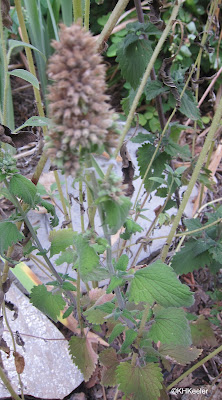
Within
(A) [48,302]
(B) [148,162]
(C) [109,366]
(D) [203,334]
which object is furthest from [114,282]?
(D) [203,334]

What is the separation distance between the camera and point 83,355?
3.41 ft

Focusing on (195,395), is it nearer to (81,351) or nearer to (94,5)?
(81,351)

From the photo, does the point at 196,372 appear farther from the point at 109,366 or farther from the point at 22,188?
the point at 22,188

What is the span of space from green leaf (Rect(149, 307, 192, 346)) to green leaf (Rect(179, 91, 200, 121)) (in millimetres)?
556

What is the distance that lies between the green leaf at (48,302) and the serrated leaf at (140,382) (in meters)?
0.22

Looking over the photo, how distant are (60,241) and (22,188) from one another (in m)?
0.24

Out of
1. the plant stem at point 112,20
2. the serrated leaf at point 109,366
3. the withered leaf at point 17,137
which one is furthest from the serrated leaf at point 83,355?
the plant stem at point 112,20

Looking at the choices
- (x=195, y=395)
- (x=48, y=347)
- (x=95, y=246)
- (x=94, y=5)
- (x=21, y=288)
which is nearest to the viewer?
(x=95, y=246)

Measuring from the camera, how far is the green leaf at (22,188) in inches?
30.1

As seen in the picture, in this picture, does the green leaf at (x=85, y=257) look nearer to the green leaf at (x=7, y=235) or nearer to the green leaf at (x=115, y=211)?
the green leaf at (x=115, y=211)

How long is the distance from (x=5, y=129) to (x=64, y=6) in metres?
0.71

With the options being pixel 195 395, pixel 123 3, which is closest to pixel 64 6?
pixel 123 3

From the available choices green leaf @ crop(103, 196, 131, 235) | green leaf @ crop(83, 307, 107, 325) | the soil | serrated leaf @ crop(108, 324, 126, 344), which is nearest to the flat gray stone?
the soil

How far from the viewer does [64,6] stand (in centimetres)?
120
